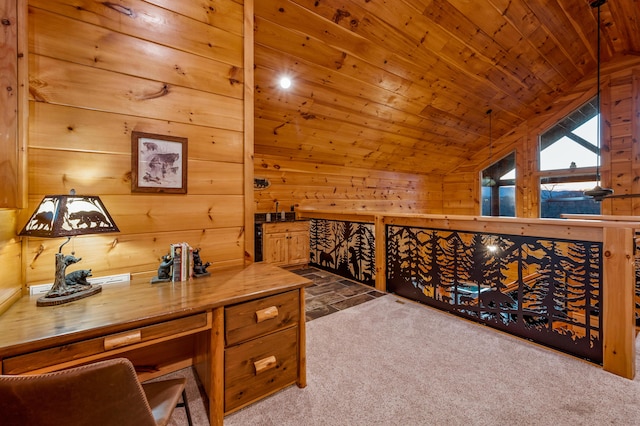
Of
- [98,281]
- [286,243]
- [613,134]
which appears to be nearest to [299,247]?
[286,243]

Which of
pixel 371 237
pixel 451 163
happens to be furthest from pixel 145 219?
pixel 451 163

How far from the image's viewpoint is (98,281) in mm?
1608

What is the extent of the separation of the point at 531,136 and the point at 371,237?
5233mm

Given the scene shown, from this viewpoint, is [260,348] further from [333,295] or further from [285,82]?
[285,82]

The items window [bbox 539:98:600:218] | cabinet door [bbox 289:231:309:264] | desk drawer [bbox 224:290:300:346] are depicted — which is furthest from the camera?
window [bbox 539:98:600:218]

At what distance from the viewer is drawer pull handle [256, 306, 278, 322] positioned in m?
1.51

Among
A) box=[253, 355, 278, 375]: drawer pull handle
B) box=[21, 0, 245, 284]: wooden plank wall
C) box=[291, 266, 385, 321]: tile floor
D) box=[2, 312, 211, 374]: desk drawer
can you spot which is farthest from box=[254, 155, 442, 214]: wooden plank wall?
box=[2, 312, 211, 374]: desk drawer

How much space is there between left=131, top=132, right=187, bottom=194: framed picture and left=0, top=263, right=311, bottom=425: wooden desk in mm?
606

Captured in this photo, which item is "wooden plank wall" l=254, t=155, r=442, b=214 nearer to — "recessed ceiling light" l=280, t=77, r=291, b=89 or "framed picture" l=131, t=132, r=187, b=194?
"recessed ceiling light" l=280, t=77, r=291, b=89

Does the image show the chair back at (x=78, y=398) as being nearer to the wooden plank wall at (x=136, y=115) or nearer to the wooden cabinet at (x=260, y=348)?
the wooden cabinet at (x=260, y=348)

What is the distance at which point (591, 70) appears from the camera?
546 cm

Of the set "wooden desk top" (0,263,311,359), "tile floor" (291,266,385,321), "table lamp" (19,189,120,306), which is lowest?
"tile floor" (291,266,385,321)

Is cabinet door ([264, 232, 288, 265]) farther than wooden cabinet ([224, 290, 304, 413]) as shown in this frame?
Yes

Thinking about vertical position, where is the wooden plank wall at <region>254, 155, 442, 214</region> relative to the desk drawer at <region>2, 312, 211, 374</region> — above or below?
above
